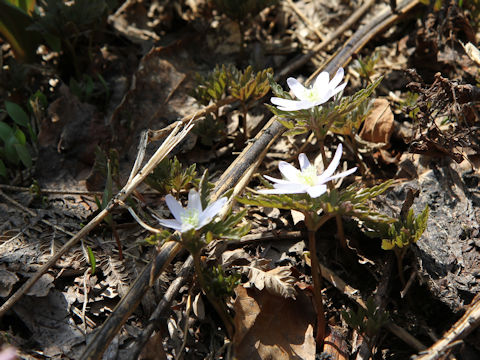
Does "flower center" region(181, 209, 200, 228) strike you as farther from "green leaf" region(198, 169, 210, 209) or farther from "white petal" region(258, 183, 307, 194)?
"white petal" region(258, 183, 307, 194)

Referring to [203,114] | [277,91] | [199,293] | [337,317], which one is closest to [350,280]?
[337,317]

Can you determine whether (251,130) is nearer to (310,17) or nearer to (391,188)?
(391,188)

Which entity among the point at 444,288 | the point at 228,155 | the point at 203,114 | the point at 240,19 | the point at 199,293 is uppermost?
the point at 240,19

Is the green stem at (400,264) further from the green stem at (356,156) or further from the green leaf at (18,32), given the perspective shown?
the green leaf at (18,32)

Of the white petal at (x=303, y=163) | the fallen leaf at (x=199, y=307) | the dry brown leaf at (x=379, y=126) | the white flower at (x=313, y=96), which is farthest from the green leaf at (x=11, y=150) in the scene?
the dry brown leaf at (x=379, y=126)

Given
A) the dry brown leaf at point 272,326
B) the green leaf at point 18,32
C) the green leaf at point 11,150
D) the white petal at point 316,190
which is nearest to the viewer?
the white petal at point 316,190

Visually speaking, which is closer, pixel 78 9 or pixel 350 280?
pixel 350 280

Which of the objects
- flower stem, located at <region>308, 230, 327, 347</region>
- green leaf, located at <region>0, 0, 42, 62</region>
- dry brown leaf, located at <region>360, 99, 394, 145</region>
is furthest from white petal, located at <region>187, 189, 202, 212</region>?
green leaf, located at <region>0, 0, 42, 62</region>
